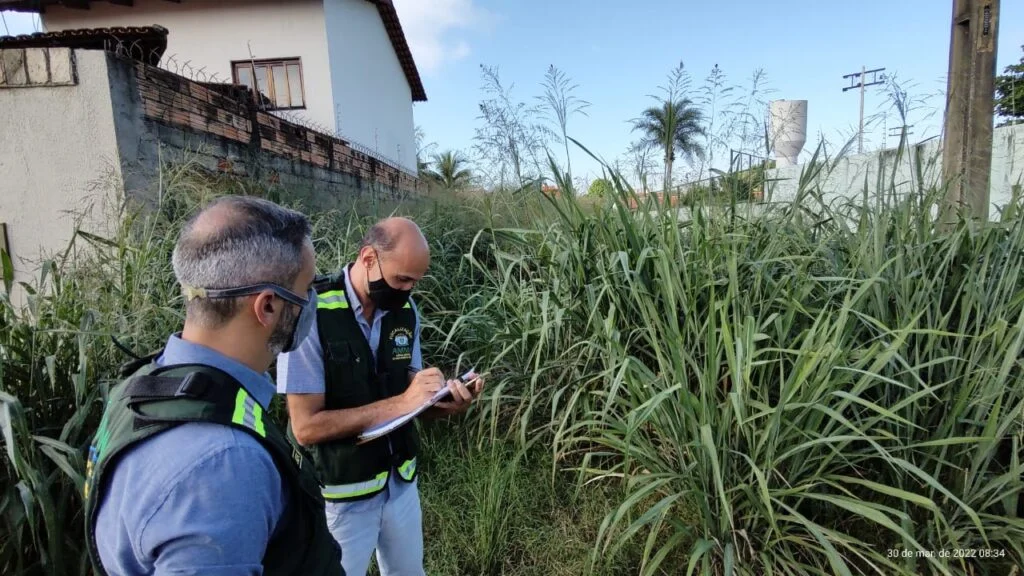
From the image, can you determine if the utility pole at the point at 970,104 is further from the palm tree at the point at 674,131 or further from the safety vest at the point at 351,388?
the safety vest at the point at 351,388

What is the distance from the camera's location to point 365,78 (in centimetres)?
1316

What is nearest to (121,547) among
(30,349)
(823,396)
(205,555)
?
(205,555)

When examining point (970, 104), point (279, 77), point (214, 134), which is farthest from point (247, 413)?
point (279, 77)

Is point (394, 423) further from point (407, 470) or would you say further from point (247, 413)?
point (247, 413)

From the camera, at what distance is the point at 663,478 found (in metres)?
1.59

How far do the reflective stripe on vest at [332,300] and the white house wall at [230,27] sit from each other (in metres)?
10.9

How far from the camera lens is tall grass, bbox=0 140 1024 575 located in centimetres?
150

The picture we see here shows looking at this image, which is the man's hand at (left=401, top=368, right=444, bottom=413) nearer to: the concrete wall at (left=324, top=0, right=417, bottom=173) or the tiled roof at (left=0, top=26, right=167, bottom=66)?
the tiled roof at (left=0, top=26, right=167, bottom=66)

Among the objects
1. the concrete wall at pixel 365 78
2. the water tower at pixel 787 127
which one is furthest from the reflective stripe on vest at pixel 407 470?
the concrete wall at pixel 365 78

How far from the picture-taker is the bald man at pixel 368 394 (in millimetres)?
1402

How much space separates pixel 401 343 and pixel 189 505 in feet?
3.21

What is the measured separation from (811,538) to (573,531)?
34.5 inches
